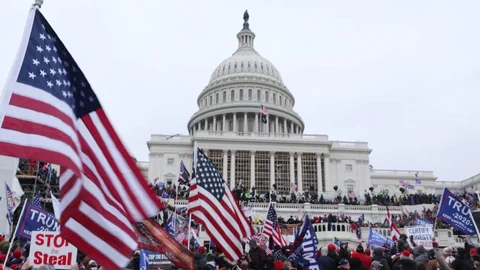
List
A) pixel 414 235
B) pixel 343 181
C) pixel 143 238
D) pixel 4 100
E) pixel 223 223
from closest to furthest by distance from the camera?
1. pixel 4 100
2. pixel 143 238
3. pixel 223 223
4. pixel 414 235
5. pixel 343 181

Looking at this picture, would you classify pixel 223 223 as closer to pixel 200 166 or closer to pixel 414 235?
pixel 200 166

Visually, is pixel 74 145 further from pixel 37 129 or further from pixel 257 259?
pixel 257 259

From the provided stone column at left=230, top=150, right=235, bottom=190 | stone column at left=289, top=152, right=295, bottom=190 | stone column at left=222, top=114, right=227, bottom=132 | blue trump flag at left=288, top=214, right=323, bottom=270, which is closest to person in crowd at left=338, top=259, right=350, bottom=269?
blue trump flag at left=288, top=214, right=323, bottom=270

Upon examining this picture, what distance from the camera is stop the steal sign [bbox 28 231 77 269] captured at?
846 cm

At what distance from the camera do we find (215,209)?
36.2 feet

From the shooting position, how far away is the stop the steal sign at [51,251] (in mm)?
8461

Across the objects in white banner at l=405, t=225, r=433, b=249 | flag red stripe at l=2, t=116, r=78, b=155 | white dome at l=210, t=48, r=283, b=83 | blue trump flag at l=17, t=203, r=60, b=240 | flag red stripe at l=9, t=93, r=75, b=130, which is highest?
white dome at l=210, t=48, r=283, b=83

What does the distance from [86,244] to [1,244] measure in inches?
197

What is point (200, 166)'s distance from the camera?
37.2ft

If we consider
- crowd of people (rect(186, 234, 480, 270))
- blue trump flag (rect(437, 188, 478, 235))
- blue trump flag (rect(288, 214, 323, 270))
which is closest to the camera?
crowd of people (rect(186, 234, 480, 270))

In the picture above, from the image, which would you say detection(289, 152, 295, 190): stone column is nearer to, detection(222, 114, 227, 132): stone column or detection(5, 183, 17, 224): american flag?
detection(222, 114, 227, 132): stone column

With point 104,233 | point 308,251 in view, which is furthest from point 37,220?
point 104,233

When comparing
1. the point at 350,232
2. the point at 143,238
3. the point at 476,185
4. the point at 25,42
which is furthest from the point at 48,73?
the point at 476,185

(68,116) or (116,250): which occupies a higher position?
(68,116)
